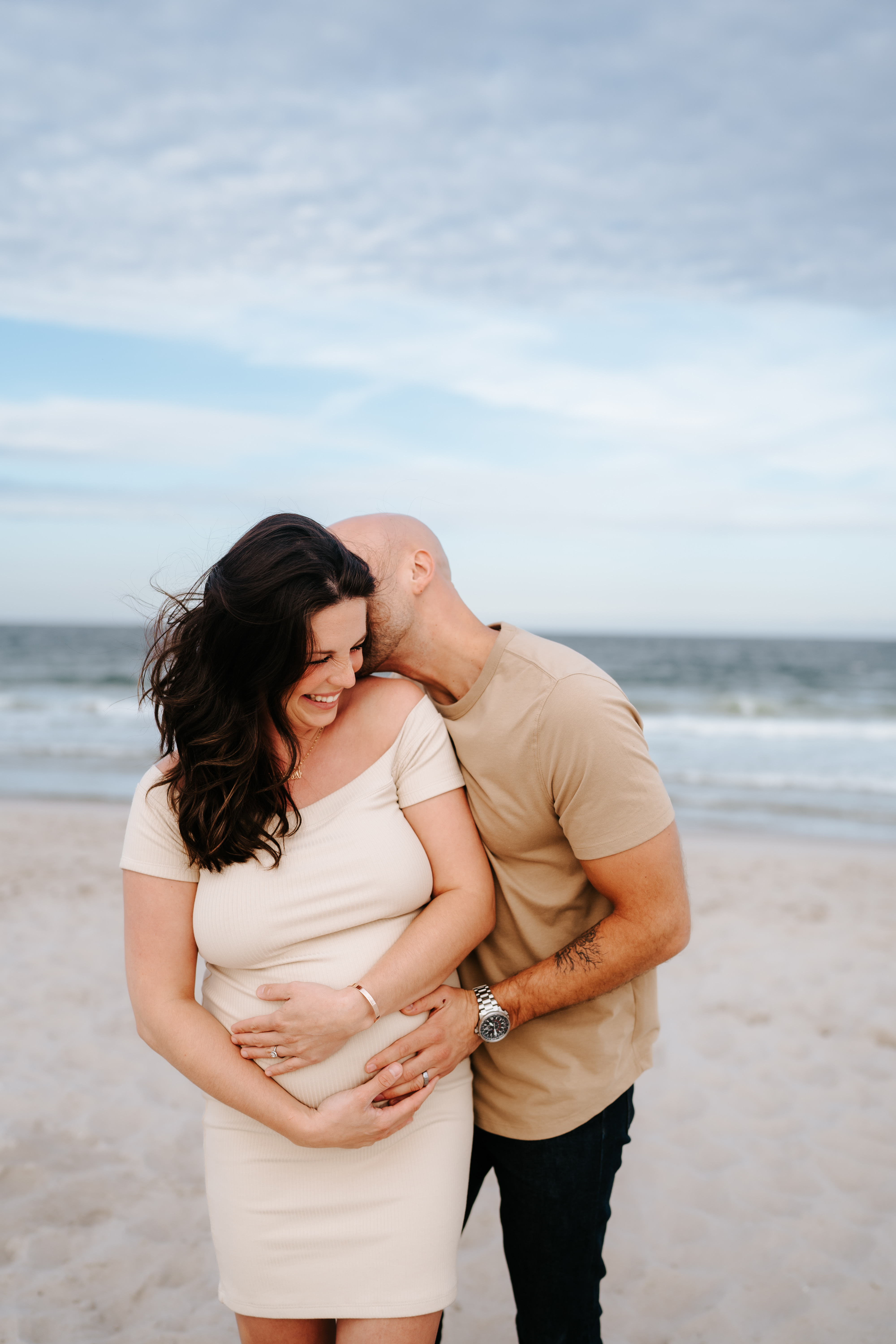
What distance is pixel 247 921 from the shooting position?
157 centimetres

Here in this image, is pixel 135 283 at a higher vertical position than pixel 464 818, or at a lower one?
higher

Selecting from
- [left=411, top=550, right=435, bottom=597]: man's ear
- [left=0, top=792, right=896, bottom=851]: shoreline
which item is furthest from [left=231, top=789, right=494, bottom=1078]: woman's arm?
[left=0, top=792, right=896, bottom=851]: shoreline

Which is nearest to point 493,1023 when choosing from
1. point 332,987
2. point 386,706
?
point 332,987

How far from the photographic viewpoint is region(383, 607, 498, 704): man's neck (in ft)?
5.88

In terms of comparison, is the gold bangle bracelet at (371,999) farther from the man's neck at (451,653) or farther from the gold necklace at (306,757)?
the man's neck at (451,653)

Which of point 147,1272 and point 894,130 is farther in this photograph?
point 894,130

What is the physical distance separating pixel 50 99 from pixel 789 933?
1035cm

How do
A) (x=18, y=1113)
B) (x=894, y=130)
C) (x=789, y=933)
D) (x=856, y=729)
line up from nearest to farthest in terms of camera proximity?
(x=18, y=1113) < (x=789, y=933) < (x=894, y=130) < (x=856, y=729)

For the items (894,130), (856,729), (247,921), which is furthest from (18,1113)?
(856,729)

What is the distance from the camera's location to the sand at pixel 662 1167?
2.78 metres

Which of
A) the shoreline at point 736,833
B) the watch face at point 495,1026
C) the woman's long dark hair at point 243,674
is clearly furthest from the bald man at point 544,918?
the shoreline at point 736,833

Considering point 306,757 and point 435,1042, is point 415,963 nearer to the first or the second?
point 435,1042

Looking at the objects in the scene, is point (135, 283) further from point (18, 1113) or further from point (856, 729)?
point (856, 729)

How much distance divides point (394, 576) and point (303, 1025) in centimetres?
90
